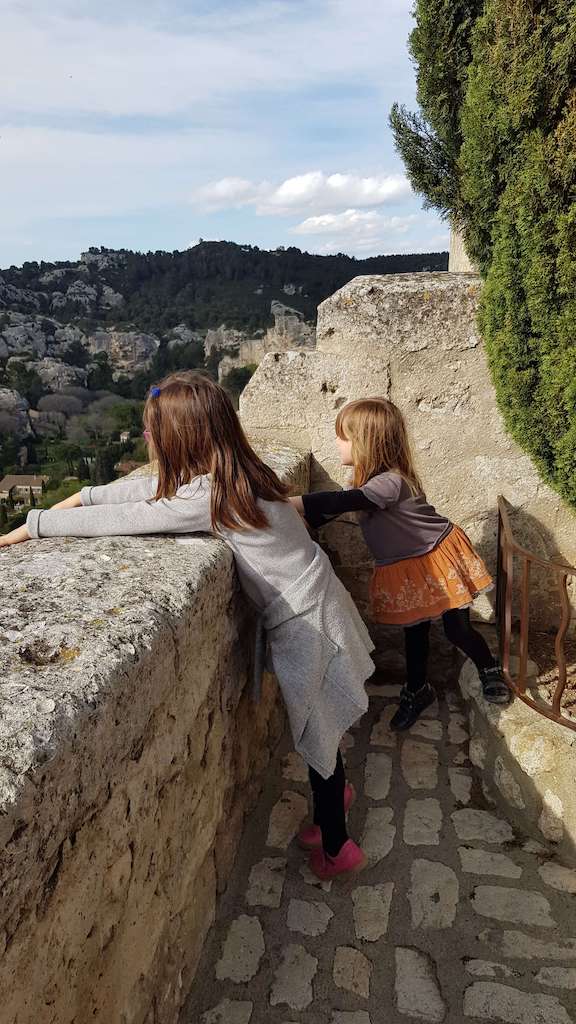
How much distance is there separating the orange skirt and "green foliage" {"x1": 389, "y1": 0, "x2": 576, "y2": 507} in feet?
1.88

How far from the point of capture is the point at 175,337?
164 feet

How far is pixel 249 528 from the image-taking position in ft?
5.97

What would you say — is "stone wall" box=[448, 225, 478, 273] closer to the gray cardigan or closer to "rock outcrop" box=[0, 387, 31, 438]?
the gray cardigan

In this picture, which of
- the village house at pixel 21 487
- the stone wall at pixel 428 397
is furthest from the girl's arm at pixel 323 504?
the village house at pixel 21 487

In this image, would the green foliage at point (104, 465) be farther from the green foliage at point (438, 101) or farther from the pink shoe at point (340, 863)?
the pink shoe at point (340, 863)

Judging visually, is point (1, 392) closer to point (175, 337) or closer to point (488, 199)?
point (175, 337)

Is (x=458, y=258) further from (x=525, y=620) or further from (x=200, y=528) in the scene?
(x=200, y=528)

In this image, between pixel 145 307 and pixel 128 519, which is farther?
pixel 145 307

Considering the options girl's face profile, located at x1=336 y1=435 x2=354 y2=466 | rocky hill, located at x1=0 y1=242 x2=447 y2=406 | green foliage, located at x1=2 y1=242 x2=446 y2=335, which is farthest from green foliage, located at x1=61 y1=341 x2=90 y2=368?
girl's face profile, located at x1=336 y1=435 x2=354 y2=466

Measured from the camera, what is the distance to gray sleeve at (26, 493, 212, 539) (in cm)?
181

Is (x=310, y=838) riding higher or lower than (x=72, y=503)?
lower

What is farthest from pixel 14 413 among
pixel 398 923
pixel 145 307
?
pixel 398 923

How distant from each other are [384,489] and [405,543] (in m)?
0.29

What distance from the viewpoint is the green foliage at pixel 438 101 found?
279 centimetres
